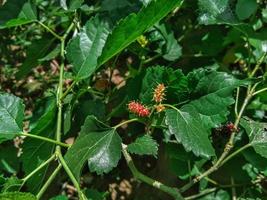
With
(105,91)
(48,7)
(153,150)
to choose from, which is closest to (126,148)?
(153,150)

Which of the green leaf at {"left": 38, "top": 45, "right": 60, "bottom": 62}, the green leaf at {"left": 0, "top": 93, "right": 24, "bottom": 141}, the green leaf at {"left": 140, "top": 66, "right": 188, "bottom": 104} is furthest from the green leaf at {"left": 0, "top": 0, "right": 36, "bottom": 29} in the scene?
the green leaf at {"left": 140, "top": 66, "right": 188, "bottom": 104}

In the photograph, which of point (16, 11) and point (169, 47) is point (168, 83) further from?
point (16, 11)

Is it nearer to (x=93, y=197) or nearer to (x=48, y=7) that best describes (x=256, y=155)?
(x=93, y=197)

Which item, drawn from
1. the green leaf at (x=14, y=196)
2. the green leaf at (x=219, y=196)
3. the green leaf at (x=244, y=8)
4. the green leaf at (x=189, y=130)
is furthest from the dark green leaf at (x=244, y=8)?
the green leaf at (x=14, y=196)

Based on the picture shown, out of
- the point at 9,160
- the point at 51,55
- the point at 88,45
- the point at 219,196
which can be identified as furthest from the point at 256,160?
the point at 9,160

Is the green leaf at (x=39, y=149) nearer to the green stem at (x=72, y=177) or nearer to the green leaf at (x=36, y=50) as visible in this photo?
the green stem at (x=72, y=177)
